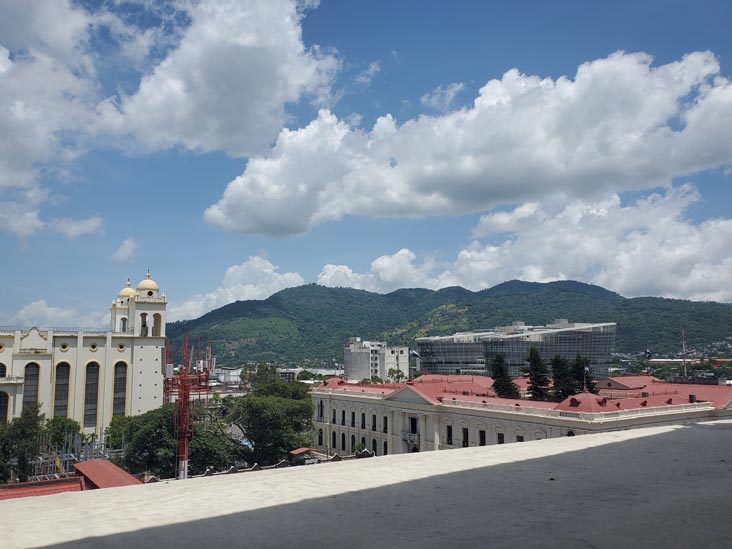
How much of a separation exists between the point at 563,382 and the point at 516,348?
6182cm

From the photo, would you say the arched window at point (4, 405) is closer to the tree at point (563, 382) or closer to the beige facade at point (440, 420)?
the beige facade at point (440, 420)

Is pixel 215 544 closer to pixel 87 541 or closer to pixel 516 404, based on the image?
pixel 87 541

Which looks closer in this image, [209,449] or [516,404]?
[516,404]

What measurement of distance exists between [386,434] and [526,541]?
4471 cm

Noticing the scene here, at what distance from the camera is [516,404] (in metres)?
40.1

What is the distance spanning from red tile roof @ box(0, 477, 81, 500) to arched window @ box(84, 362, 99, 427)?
51.0 m

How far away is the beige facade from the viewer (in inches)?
1374

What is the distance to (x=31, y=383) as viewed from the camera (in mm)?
61062

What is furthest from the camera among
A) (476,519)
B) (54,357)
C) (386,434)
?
(54,357)

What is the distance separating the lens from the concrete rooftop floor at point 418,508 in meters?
8.53

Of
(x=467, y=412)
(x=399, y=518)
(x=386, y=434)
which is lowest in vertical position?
(x=386, y=434)

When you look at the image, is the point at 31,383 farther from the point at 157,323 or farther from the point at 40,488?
the point at 40,488

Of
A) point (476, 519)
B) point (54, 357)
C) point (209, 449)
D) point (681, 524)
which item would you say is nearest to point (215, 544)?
point (476, 519)

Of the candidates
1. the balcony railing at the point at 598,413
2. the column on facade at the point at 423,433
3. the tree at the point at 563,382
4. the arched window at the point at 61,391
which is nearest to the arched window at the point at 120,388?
the arched window at the point at 61,391
